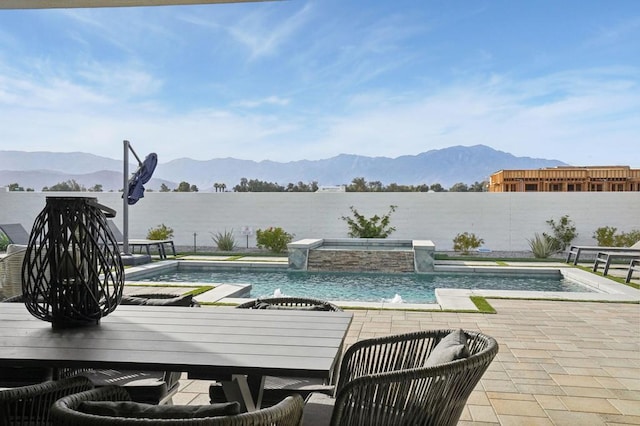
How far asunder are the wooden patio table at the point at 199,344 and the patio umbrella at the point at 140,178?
31.3 ft

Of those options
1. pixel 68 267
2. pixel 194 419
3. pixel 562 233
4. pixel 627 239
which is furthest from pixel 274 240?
pixel 194 419

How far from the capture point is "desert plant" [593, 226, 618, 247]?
13656 millimetres

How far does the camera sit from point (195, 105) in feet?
145

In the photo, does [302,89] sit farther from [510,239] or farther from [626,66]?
[510,239]

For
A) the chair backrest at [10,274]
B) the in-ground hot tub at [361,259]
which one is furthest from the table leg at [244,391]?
the in-ground hot tub at [361,259]

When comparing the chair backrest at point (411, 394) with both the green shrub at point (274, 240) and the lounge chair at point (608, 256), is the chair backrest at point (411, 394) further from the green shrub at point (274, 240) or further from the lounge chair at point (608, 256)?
the green shrub at point (274, 240)

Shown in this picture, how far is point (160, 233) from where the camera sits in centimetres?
1507

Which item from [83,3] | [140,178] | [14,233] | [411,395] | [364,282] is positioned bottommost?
[364,282]

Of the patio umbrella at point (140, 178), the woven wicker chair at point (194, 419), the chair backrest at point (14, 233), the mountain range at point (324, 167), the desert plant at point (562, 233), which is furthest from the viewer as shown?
the mountain range at point (324, 167)

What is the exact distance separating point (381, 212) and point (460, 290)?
7799 millimetres

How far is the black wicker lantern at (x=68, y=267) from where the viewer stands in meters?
2.21

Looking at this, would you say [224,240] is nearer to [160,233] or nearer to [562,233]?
[160,233]

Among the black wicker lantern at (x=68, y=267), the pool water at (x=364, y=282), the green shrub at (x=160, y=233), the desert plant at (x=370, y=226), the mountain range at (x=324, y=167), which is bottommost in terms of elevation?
the pool water at (x=364, y=282)

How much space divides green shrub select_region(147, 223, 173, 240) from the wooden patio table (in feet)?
41.7
